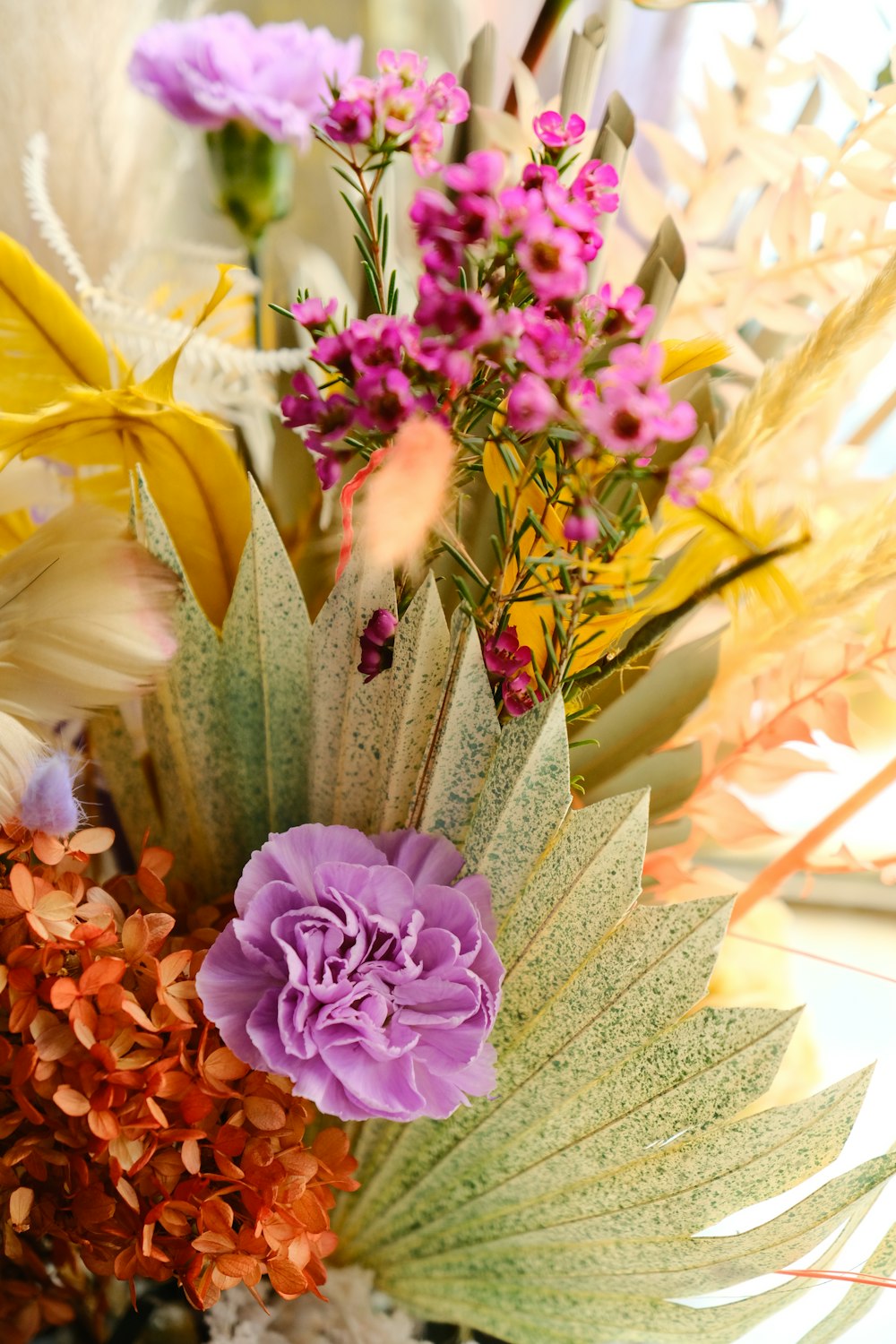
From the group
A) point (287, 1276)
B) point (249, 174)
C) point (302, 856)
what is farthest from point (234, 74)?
point (287, 1276)

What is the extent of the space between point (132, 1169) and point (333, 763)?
0.13 m

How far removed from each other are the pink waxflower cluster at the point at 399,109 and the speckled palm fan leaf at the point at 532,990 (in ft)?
0.35

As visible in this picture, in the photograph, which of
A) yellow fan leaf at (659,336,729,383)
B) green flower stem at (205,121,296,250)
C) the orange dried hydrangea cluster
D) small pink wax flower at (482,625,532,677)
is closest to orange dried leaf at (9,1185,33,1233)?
the orange dried hydrangea cluster

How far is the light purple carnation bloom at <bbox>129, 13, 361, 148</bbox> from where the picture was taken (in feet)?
1.51

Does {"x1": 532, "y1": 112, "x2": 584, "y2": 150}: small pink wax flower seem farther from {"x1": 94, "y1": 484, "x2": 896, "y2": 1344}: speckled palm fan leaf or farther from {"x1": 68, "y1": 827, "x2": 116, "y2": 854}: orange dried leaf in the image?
{"x1": 68, "y1": 827, "x2": 116, "y2": 854}: orange dried leaf

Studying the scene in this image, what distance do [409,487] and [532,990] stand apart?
6.7 inches

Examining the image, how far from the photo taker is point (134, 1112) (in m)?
0.28

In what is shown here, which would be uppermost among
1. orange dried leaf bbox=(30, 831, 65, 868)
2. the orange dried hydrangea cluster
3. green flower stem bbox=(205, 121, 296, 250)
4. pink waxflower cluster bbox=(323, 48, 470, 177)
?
pink waxflower cluster bbox=(323, 48, 470, 177)

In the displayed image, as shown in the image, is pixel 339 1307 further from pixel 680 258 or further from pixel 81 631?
pixel 680 258

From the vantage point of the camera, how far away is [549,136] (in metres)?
0.25

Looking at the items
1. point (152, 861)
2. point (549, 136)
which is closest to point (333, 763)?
point (152, 861)

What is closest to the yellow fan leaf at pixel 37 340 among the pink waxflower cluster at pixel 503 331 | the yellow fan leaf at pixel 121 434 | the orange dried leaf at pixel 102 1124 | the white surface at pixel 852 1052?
the yellow fan leaf at pixel 121 434

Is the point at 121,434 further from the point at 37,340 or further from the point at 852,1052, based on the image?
the point at 852,1052

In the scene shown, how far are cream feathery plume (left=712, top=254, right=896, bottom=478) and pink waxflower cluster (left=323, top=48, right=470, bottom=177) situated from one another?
114 mm
